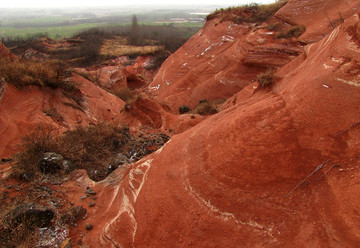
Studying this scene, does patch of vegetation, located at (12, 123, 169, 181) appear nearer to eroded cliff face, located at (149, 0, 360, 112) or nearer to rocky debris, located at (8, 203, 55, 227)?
rocky debris, located at (8, 203, 55, 227)

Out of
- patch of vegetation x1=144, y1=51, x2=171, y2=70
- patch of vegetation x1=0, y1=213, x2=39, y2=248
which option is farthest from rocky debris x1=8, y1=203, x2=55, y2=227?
patch of vegetation x1=144, y1=51, x2=171, y2=70

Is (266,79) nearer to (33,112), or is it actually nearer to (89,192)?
(89,192)

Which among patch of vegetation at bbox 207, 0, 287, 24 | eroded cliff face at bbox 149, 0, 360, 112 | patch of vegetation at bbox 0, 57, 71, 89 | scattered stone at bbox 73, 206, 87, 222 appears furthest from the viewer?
patch of vegetation at bbox 207, 0, 287, 24

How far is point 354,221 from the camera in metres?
2.08

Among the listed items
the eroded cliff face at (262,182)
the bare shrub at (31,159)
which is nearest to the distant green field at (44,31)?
the bare shrub at (31,159)

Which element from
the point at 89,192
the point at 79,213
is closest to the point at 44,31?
the point at 89,192

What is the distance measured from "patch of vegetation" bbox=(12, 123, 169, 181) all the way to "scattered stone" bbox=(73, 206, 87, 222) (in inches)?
36.7

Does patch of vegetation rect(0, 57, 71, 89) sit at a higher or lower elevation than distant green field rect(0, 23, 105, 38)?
lower

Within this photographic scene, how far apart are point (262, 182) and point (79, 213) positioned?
2.63m

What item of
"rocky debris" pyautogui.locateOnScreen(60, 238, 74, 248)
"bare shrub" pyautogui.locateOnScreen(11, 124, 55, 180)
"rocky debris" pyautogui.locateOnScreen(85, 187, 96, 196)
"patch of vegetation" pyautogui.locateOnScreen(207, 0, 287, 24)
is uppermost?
"patch of vegetation" pyautogui.locateOnScreen(207, 0, 287, 24)

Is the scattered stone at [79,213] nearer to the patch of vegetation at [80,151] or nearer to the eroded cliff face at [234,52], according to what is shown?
the patch of vegetation at [80,151]

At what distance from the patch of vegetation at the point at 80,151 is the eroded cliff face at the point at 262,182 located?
75 cm

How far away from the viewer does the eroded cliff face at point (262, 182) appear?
230 centimetres

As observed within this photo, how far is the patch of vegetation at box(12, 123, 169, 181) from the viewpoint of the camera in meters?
3.68
